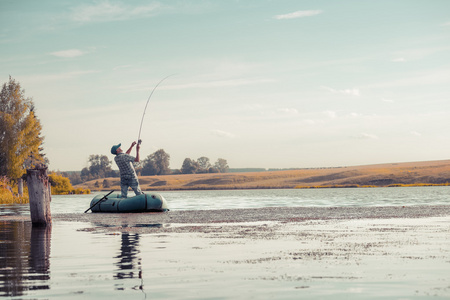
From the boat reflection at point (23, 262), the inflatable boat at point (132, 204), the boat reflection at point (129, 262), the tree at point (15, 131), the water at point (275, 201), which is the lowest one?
the water at point (275, 201)

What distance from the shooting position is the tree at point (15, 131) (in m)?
66.2

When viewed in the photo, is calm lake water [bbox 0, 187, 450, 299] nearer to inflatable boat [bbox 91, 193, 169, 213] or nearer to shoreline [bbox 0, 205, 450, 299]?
shoreline [bbox 0, 205, 450, 299]

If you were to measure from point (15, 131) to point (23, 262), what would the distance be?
58.7m

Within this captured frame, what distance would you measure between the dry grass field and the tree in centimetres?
8266

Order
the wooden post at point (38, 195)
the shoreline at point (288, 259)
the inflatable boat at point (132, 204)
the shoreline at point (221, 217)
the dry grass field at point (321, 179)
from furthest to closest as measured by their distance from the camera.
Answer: the dry grass field at point (321, 179), the inflatable boat at point (132, 204), the shoreline at point (221, 217), the wooden post at point (38, 195), the shoreline at point (288, 259)

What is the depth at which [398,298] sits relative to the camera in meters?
7.69

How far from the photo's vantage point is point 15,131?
67.0 metres

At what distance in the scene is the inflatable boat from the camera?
2995 cm

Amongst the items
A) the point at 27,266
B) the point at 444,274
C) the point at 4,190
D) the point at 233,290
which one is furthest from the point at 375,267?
the point at 4,190

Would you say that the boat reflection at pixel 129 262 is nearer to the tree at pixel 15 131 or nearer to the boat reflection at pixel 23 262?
the boat reflection at pixel 23 262

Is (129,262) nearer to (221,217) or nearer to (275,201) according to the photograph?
(221,217)

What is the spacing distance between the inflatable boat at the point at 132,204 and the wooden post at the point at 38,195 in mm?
7677

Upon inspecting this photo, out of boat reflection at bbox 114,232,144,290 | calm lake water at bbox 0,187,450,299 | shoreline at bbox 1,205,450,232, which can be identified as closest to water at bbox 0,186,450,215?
shoreline at bbox 1,205,450,232

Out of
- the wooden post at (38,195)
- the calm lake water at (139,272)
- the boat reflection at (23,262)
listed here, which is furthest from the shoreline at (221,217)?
the calm lake water at (139,272)
